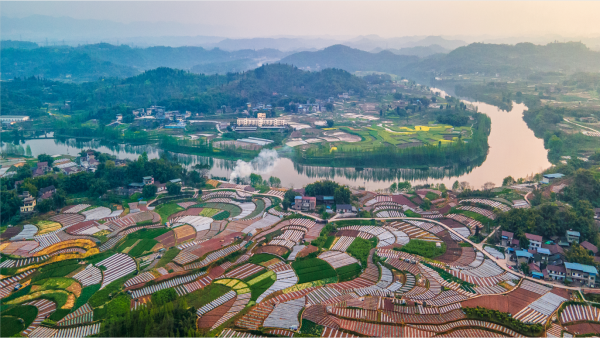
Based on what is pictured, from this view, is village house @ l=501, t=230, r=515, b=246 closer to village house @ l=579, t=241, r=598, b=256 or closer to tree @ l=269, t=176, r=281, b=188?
village house @ l=579, t=241, r=598, b=256

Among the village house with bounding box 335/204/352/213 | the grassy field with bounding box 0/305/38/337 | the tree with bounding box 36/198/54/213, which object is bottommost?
the grassy field with bounding box 0/305/38/337

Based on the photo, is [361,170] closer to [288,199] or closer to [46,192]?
[288,199]

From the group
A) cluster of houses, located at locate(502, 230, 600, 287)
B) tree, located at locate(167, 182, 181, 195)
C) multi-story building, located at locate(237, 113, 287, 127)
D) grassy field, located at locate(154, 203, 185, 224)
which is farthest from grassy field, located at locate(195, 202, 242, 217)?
multi-story building, located at locate(237, 113, 287, 127)

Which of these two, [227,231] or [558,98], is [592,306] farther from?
[558,98]

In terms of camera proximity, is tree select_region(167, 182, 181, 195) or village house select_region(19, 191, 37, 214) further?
tree select_region(167, 182, 181, 195)

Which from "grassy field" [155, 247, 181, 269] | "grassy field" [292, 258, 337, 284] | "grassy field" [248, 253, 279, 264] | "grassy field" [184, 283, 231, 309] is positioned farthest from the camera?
"grassy field" [248, 253, 279, 264]

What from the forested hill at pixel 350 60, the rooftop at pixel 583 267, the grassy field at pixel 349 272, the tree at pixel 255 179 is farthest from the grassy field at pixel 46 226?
the forested hill at pixel 350 60
